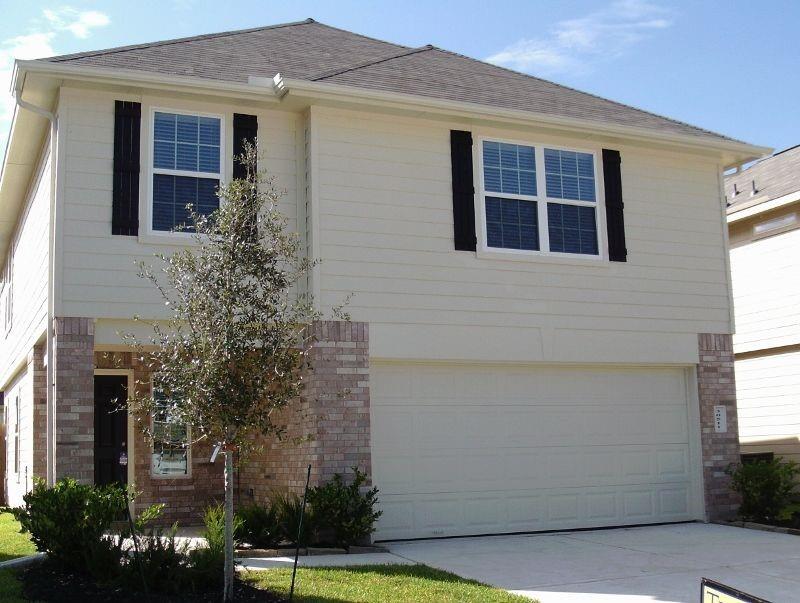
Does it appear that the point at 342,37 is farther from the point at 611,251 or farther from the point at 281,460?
the point at 281,460

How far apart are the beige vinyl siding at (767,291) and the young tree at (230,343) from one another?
34.7ft

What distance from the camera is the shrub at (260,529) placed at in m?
10.4

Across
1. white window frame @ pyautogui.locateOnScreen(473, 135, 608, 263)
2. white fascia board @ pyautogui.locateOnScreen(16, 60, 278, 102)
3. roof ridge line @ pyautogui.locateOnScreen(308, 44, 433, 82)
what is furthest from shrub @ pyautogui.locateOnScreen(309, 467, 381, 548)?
roof ridge line @ pyautogui.locateOnScreen(308, 44, 433, 82)

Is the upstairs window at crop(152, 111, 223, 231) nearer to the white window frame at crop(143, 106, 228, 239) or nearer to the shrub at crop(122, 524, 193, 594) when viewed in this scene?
the white window frame at crop(143, 106, 228, 239)

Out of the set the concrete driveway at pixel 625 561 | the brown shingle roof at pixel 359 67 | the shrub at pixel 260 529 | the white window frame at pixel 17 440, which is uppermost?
the brown shingle roof at pixel 359 67

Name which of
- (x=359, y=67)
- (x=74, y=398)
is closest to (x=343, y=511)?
(x=74, y=398)

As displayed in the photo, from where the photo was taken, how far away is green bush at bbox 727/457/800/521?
12.9 metres

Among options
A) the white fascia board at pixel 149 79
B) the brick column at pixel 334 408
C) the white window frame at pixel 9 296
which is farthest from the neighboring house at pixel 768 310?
the white window frame at pixel 9 296

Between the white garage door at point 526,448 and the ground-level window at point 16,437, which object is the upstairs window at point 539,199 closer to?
the white garage door at point 526,448

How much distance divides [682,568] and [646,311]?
4708mm

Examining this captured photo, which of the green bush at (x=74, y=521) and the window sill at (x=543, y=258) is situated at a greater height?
the window sill at (x=543, y=258)

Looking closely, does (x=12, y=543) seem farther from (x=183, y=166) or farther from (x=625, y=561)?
(x=625, y=561)

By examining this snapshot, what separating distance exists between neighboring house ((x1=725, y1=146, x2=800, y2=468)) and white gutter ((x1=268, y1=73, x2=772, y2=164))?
203 centimetres

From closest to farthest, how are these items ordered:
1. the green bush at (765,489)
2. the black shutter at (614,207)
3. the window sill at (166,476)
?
the green bush at (765,489)
the black shutter at (614,207)
the window sill at (166,476)
